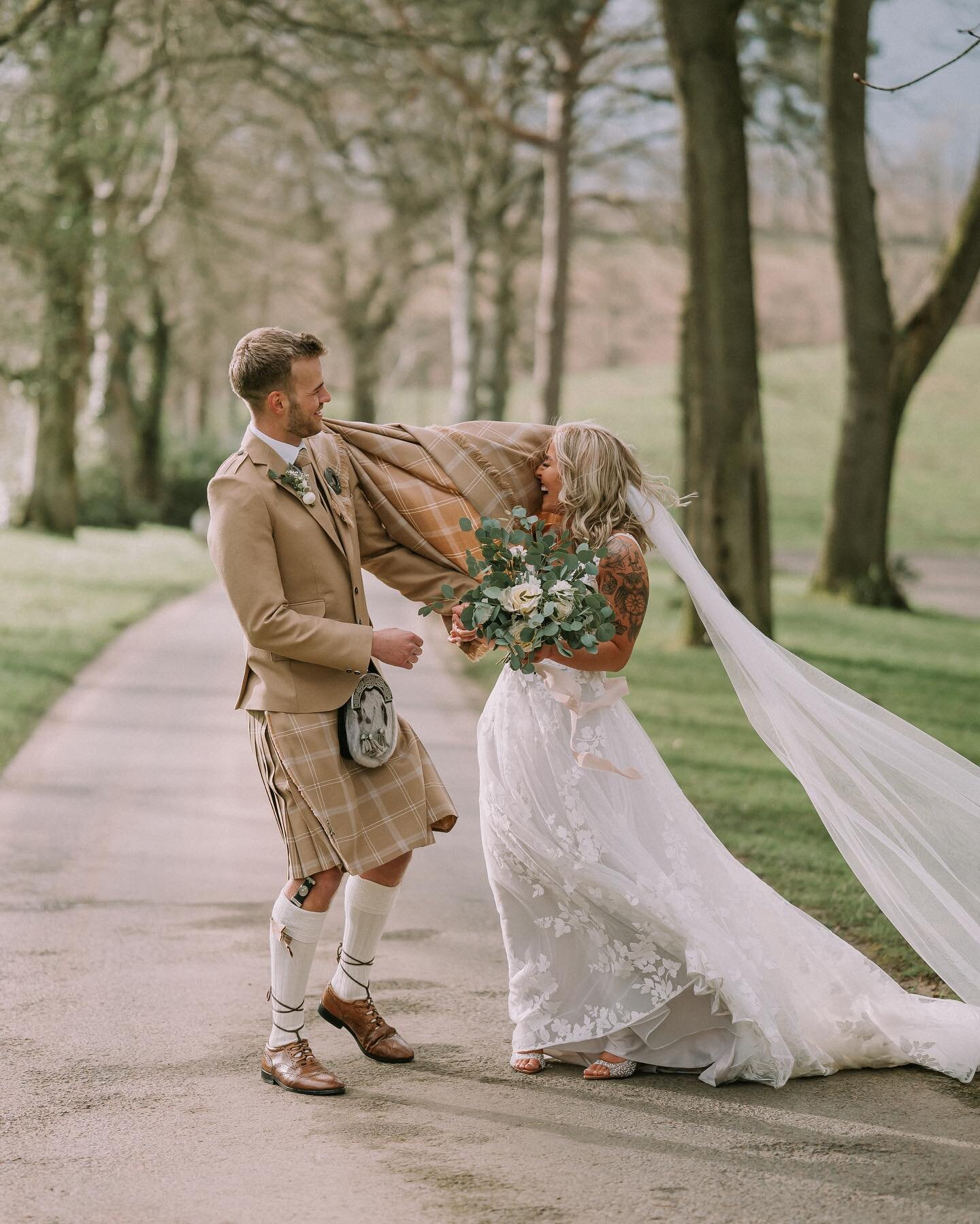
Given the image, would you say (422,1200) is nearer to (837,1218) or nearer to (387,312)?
(837,1218)

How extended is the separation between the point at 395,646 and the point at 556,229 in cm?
1913

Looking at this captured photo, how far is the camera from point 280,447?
4.36m

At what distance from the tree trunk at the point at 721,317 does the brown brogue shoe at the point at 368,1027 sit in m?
8.72

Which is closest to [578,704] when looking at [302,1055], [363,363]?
[302,1055]

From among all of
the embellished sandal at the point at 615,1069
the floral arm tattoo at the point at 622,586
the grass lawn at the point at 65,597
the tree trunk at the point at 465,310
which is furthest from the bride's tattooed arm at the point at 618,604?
the tree trunk at the point at 465,310

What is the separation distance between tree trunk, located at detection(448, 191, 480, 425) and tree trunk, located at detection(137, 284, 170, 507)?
27.4 feet

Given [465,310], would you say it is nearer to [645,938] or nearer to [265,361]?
[265,361]

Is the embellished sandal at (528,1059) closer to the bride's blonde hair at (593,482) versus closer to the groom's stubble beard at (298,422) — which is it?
the bride's blonde hair at (593,482)

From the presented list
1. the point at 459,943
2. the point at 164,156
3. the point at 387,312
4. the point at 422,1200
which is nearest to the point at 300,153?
the point at 164,156

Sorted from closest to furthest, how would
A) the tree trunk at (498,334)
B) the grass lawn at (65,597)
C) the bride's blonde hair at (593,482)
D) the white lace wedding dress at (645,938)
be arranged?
the white lace wedding dress at (645,938)
the bride's blonde hair at (593,482)
the grass lawn at (65,597)
the tree trunk at (498,334)

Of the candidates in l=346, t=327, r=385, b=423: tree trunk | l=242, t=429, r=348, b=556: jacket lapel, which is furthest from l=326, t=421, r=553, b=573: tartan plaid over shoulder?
l=346, t=327, r=385, b=423: tree trunk

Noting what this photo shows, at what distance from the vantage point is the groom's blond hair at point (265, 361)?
428 centimetres

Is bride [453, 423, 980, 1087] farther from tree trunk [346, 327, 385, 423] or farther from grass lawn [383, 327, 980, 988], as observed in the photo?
tree trunk [346, 327, 385, 423]

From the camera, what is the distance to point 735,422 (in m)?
13.2
